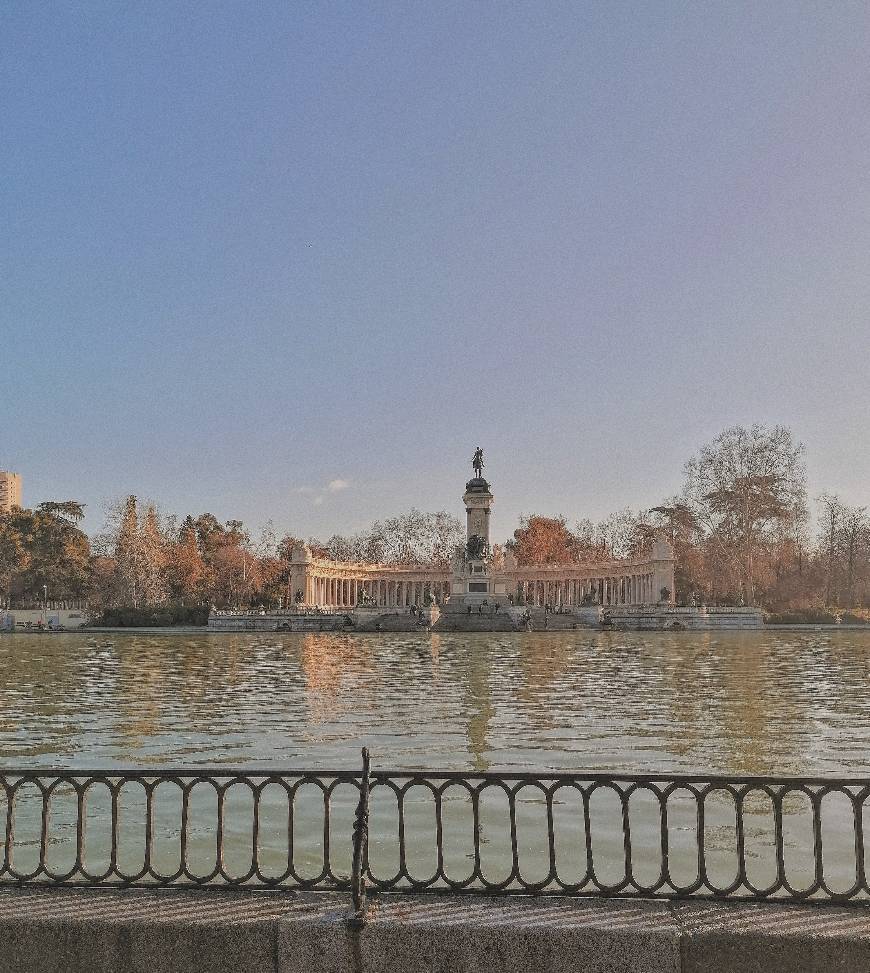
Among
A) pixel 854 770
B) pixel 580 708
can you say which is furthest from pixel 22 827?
pixel 580 708

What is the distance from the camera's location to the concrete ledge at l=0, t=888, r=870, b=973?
502cm

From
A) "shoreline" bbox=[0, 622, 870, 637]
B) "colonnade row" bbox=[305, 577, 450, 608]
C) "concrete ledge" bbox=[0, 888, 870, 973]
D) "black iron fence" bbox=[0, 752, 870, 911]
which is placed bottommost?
"shoreline" bbox=[0, 622, 870, 637]

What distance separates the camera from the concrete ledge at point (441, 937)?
198 inches

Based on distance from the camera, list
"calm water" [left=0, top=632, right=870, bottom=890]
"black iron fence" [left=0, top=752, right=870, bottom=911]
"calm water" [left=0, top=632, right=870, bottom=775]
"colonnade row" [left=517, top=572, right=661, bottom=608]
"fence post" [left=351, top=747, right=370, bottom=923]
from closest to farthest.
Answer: "fence post" [left=351, top=747, right=370, bottom=923], "black iron fence" [left=0, top=752, right=870, bottom=911], "calm water" [left=0, top=632, right=870, bottom=890], "calm water" [left=0, top=632, right=870, bottom=775], "colonnade row" [left=517, top=572, right=661, bottom=608]

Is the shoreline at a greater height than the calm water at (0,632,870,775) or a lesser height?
lesser

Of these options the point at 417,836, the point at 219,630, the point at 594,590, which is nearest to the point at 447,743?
the point at 417,836

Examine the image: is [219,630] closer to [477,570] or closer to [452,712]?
[477,570]

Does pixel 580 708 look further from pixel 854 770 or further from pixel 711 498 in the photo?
pixel 711 498

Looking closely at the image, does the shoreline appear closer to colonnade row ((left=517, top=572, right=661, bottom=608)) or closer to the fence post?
colonnade row ((left=517, top=572, right=661, bottom=608))

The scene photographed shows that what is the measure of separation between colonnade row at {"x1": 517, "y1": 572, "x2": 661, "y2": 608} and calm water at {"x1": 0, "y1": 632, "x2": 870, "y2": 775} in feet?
177

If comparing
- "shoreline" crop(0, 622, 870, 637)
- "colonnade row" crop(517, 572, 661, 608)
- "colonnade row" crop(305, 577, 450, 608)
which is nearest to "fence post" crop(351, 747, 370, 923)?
"shoreline" crop(0, 622, 870, 637)

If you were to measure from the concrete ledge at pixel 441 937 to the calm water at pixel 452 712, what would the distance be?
8653 mm

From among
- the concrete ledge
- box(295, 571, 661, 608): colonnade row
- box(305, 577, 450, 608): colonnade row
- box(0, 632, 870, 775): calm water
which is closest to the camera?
the concrete ledge

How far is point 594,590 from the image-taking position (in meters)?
98.4
